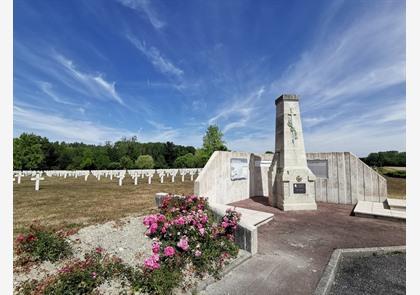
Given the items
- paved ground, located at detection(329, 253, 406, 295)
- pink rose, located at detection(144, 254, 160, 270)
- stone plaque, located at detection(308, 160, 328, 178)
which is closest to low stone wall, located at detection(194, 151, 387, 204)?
stone plaque, located at detection(308, 160, 328, 178)

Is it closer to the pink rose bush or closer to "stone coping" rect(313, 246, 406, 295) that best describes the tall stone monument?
"stone coping" rect(313, 246, 406, 295)

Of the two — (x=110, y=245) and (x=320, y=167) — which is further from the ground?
(x=320, y=167)

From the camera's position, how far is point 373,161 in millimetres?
21734

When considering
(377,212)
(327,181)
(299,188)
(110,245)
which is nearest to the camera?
(110,245)

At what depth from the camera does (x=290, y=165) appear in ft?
30.1

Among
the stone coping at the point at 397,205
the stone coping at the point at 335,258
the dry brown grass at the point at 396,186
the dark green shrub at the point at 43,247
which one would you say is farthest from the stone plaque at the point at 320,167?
the dark green shrub at the point at 43,247

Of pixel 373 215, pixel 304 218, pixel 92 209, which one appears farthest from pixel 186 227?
pixel 373 215

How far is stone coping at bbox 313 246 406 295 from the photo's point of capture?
318 centimetres

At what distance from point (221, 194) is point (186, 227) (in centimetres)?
521

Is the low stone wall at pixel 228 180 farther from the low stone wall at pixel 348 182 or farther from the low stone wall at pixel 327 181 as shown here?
the low stone wall at pixel 348 182

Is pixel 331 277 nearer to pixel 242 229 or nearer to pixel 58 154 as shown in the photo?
pixel 242 229

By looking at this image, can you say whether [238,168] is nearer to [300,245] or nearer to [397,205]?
[300,245]

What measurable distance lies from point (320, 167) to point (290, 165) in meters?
2.91

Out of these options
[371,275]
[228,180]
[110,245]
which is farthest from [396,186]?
[110,245]
